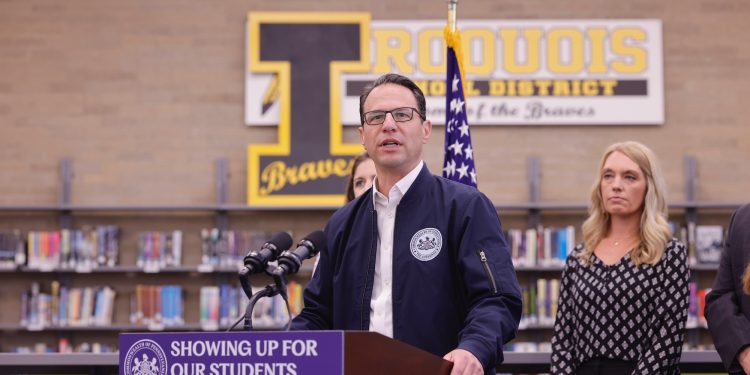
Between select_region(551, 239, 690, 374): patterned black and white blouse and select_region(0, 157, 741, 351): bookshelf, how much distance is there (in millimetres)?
4292

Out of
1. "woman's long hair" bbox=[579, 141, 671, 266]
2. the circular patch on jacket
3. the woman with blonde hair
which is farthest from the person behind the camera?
"woman's long hair" bbox=[579, 141, 671, 266]

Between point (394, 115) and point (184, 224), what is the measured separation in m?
5.64

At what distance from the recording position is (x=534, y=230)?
7180mm

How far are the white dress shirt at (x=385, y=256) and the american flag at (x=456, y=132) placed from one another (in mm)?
1758

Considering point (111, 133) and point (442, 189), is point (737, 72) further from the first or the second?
point (442, 189)

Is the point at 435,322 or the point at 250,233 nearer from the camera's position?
the point at 435,322

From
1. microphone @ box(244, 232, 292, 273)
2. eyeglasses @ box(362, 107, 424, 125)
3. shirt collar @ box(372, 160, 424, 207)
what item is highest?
eyeglasses @ box(362, 107, 424, 125)

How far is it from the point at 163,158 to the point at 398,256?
5.74 metres

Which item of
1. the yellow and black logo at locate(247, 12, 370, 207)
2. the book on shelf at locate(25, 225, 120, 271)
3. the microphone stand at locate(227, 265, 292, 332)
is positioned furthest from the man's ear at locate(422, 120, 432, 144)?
the book on shelf at locate(25, 225, 120, 271)

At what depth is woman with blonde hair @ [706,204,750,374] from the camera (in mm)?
2635

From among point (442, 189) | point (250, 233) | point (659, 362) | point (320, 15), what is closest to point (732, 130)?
point (320, 15)

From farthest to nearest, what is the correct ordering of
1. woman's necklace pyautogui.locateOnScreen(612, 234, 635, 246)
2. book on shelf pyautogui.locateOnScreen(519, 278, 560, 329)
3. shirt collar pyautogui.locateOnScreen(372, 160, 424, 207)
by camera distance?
book on shelf pyautogui.locateOnScreen(519, 278, 560, 329)
woman's necklace pyautogui.locateOnScreen(612, 234, 635, 246)
shirt collar pyautogui.locateOnScreen(372, 160, 424, 207)

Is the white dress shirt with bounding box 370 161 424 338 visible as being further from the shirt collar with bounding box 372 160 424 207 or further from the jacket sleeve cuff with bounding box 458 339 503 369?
the jacket sleeve cuff with bounding box 458 339 503 369

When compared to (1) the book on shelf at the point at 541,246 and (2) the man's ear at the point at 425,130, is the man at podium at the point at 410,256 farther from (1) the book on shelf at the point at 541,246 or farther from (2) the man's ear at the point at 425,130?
(1) the book on shelf at the point at 541,246
